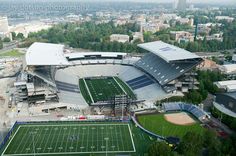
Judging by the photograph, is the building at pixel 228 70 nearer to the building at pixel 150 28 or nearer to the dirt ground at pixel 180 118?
the dirt ground at pixel 180 118

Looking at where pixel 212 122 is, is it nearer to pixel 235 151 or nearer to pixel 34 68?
pixel 235 151

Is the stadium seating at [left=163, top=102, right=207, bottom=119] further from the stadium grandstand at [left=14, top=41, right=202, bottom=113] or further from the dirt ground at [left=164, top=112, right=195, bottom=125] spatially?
the stadium grandstand at [left=14, top=41, right=202, bottom=113]

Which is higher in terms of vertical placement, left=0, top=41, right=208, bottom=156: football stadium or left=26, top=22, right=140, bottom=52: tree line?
left=26, top=22, right=140, bottom=52: tree line

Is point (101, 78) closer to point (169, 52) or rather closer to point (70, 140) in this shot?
point (169, 52)

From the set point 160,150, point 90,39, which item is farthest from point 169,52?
point 90,39

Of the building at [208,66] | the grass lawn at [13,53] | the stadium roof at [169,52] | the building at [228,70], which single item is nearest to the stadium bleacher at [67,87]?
the stadium roof at [169,52]

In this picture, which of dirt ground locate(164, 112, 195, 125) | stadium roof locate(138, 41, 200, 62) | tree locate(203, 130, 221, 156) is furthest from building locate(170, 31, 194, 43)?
tree locate(203, 130, 221, 156)
